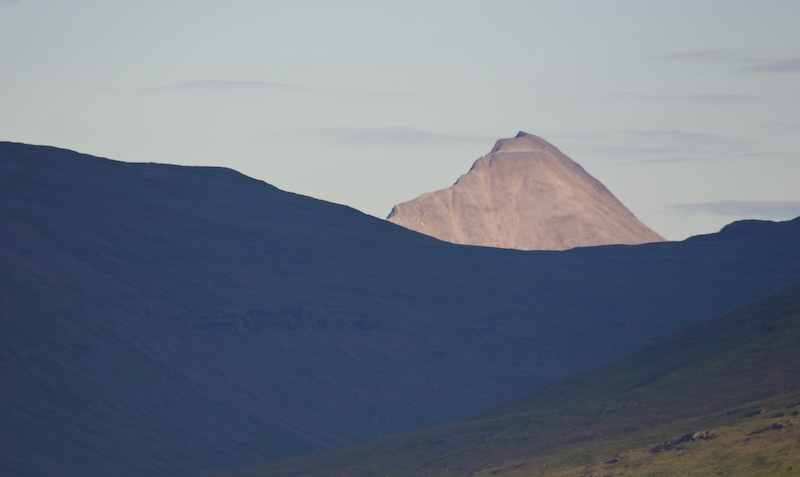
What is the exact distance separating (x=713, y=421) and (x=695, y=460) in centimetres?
1959

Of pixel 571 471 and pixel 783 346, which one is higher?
pixel 783 346

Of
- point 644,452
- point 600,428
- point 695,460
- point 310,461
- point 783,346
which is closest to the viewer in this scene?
point 695,460

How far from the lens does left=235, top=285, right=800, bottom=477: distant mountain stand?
12212 centimetres

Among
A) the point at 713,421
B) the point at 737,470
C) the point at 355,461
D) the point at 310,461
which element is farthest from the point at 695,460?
the point at 310,461

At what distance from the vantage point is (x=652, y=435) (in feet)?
470

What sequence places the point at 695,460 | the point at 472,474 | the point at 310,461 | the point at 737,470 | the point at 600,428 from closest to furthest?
1. the point at 737,470
2. the point at 695,460
3. the point at 472,474
4. the point at 600,428
5. the point at 310,461

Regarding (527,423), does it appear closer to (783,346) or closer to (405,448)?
(405,448)

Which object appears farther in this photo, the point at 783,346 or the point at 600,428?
the point at 783,346

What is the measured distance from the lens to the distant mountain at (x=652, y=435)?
4808 inches

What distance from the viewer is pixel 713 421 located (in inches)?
5517

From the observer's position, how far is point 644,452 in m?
133

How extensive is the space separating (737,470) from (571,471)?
23691 millimetres

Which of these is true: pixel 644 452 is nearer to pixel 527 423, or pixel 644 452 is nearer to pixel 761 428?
pixel 761 428

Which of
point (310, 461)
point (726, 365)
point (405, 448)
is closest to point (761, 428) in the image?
point (726, 365)
